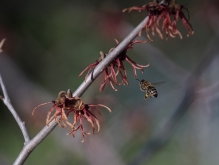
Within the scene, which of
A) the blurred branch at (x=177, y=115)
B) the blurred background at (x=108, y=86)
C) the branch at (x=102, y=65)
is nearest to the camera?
the branch at (x=102, y=65)

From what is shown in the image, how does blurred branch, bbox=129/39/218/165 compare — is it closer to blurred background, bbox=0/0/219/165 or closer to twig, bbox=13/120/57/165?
blurred background, bbox=0/0/219/165

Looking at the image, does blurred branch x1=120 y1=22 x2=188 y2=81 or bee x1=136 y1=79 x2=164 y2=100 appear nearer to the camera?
bee x1=136 y1=79 x2=164 y2=100

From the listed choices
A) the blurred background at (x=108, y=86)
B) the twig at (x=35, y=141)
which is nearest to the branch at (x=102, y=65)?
the twig at (x=35, y=141)

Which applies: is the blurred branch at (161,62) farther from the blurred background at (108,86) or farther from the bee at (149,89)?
the bee at (149,89)

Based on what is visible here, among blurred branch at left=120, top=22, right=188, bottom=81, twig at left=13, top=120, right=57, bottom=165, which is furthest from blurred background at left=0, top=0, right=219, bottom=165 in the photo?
twig at left=13, top=120, right=57, bottom=165

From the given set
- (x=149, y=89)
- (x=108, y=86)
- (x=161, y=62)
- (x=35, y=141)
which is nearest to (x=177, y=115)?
(x=161, y=62)

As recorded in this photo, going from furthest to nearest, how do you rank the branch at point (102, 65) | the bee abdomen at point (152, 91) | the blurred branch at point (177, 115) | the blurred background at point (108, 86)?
the blurred background at point (108, 86)
the blurred branch at point (177, 115)
the bee abdomen at point (152, 91)
the branch at point (102, 65)

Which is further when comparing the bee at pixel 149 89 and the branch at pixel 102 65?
the bee at pixel 149 89

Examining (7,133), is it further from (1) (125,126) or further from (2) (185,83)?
(2) (185,83)
